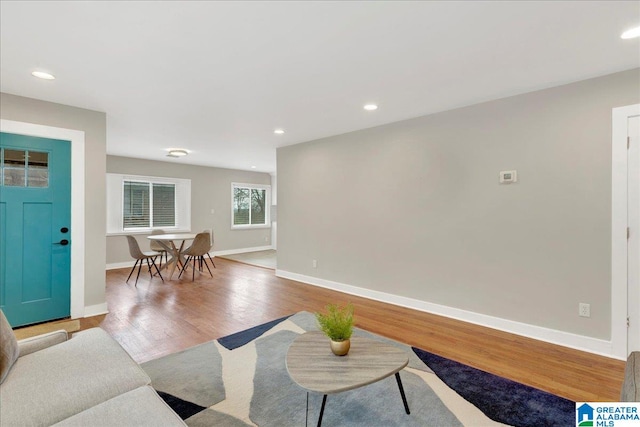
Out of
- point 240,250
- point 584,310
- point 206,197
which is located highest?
point 206,197

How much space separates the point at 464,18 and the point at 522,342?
2823 mm

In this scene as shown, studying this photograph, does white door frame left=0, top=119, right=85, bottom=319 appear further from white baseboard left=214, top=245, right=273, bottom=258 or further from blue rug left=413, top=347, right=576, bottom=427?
white baseboard left=214, top=245, right=273, bottom=258

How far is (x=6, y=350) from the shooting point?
1.44 metres

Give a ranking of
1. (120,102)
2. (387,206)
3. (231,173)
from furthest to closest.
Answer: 1. (231,173)
2. (387,206)
3. (120,102)

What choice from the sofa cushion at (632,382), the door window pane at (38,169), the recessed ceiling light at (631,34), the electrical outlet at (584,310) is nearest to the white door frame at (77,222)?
the door window pane at (38,169)

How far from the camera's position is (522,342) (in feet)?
9.38

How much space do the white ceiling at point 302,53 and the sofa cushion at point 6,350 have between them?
5.93ft

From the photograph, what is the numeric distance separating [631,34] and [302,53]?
2243 mm

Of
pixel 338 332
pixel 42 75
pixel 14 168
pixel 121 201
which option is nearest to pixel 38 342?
pixel 338 332

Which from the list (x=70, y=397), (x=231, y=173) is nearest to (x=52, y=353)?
(x=70, y=397)

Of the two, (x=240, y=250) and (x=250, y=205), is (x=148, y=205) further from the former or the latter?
(x=250, y=205)

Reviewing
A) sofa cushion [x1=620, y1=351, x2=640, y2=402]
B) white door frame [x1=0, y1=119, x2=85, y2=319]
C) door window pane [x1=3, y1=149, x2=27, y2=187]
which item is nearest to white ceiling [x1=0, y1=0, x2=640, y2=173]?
white door frame [x1=0, y1=119, x2=85, y2=319]

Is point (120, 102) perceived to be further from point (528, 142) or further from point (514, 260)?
point (514, 260)

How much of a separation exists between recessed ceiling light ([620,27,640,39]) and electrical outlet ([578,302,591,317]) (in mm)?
2141
